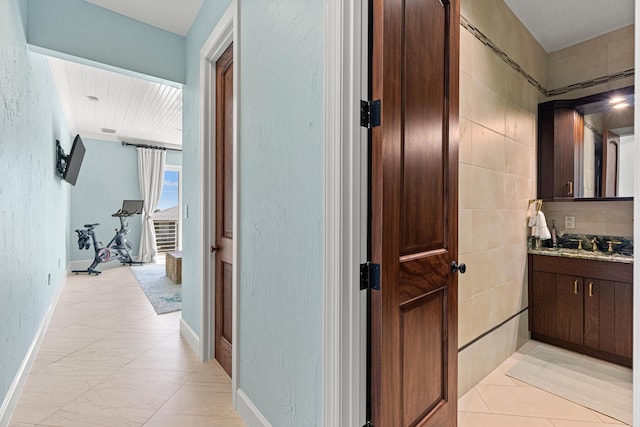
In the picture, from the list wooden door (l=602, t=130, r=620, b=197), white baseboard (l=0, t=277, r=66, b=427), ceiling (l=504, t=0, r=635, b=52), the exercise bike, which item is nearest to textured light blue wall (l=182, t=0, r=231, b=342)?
white baseboard (l=0, t=277, r=66, b=427)

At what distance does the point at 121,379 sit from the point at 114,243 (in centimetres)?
478

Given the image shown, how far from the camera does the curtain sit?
6703 mm

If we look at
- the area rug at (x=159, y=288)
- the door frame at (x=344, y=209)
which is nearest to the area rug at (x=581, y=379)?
the door frame at (x=344, y=209)

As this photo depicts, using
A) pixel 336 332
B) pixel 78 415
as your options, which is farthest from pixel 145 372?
pixel 336 332

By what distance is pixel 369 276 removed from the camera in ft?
3.75

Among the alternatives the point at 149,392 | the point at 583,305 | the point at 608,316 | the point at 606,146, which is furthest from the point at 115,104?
the point at 608,316

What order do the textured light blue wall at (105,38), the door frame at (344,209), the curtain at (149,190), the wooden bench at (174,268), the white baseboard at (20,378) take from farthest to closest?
1. the curtain at (149,190)
2. the wooden bench at (174,268)
3. the textured light blue wall at (105,38)
4. the white baseboard at (20,378)
5. the door frame at (344,209)

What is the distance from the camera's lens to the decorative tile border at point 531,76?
207 centimetres

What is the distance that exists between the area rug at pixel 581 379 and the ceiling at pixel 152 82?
269 centimetres

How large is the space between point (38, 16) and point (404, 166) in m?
2.74

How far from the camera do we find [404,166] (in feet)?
4.01

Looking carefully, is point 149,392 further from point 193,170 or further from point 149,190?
point 149,190

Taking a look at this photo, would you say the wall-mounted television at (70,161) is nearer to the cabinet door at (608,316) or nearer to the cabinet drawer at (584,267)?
the cabinet drawer at (584,267)

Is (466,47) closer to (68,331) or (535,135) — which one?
(535,135)
